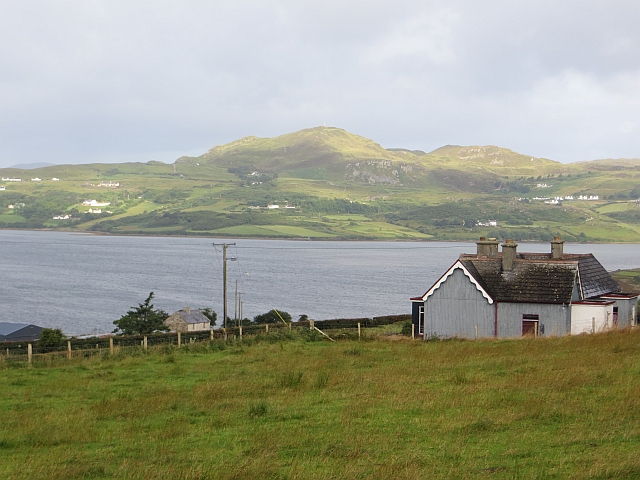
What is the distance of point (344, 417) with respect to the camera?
14.5 metres

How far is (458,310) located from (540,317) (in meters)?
3.84

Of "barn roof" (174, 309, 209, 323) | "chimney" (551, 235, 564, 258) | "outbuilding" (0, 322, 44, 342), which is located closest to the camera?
"chimney" (551, 235, 564, 258)

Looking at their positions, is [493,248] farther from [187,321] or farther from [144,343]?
[187,321]

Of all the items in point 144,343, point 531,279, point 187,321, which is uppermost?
point 531,279

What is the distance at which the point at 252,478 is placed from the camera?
33.2ft

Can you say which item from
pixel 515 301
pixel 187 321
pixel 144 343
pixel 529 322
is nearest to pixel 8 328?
pixel 187 321

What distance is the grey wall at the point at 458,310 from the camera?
37312 millimetres

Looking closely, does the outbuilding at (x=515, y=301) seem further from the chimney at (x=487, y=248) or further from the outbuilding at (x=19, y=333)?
the outbuilding at (x=19, y=333)

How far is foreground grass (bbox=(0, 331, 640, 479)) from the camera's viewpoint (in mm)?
10773

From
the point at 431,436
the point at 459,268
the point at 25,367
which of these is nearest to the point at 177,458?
the point at 431,436

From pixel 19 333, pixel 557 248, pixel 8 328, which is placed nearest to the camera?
pixel 557 248

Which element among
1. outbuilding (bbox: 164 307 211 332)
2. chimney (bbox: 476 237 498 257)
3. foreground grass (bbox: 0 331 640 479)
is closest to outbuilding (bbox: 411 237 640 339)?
chimney (bbox: 476 237 498 257)

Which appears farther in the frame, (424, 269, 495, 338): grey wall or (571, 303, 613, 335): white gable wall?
(424, 269, 495, 338): grey wall

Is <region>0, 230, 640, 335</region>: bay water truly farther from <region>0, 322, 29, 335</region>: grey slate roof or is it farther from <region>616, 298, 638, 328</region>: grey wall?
<region>616, 298, 638, 328</region>: grey wall
